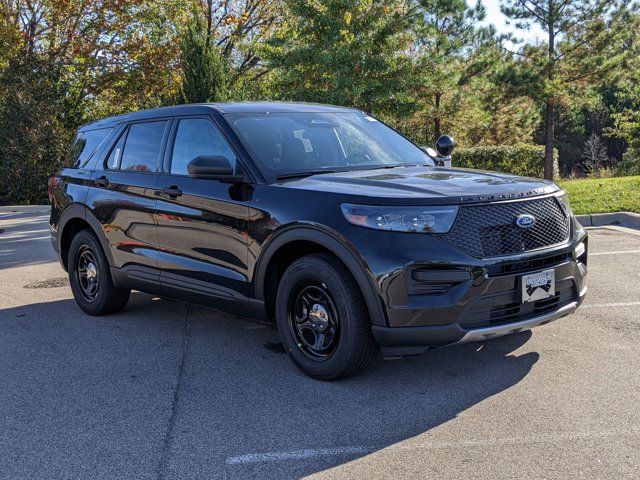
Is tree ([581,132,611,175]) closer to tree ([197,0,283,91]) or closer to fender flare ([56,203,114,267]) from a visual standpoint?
tree ([197,0,283,91])

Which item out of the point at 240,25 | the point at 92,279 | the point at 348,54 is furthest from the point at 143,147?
the point at 240,25

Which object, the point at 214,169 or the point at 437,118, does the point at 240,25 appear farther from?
the point at 214,169

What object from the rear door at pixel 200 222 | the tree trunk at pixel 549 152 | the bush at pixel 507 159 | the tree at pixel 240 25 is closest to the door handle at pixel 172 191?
the rear door at pixel 200 222

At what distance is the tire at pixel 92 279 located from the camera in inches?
253

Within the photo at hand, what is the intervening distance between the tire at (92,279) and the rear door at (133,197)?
0.29m

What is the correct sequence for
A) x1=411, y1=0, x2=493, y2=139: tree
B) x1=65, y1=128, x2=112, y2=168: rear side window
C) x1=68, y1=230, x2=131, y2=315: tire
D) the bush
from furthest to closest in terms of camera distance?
1. the bush
2. x1=411, y1=0, x2=493, y2=139: tree
3. x1=65, y1=128, x2=112, y2=168: rear side window
4. x1=68, y1=230, x2=131, y2=315: tire

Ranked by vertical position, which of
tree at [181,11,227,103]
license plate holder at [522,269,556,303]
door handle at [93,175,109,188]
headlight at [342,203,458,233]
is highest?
tree at [181,11,227,103]

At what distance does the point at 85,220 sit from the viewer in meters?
6.53

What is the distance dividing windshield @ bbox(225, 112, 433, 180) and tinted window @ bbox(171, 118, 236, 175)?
17 centimetres

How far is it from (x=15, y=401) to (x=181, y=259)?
156 centimetres

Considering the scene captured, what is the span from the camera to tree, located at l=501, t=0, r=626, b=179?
67.6ft

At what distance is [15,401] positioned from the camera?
4.45m

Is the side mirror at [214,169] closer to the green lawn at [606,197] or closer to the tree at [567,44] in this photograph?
the green lawn at [606,197]

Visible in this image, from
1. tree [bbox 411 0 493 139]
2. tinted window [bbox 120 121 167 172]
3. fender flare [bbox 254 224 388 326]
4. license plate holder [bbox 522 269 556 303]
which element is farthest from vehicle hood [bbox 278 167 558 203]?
tree [bbox 411 0 493 139]
